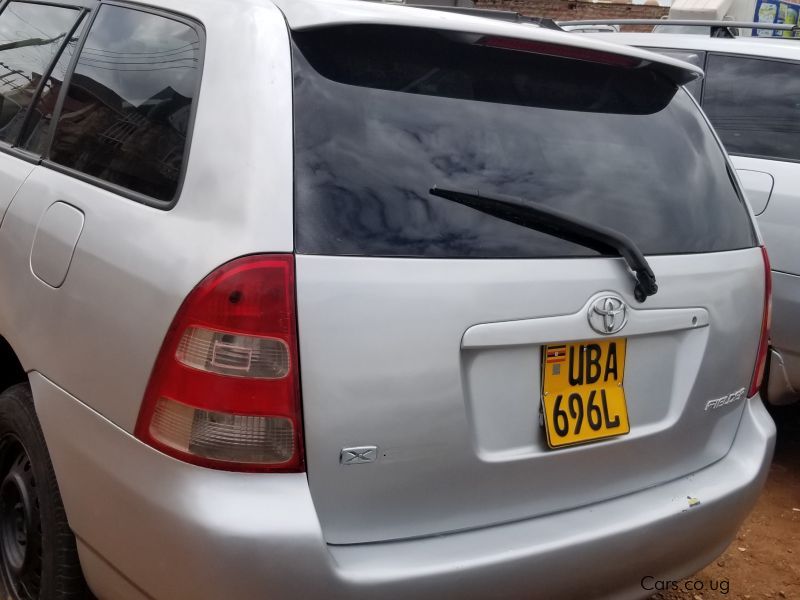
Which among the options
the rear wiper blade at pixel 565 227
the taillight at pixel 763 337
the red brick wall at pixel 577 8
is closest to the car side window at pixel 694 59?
the taillight at pixel 763 337

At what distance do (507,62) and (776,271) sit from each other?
83.8 inches

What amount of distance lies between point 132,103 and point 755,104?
119 inches

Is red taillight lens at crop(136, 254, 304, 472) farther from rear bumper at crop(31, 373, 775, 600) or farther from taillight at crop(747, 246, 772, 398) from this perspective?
taillight at crop(747, 246, 772, 398)

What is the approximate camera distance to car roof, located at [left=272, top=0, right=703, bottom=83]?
71.9 inches

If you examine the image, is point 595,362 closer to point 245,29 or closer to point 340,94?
point 340,94

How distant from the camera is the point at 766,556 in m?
3.26

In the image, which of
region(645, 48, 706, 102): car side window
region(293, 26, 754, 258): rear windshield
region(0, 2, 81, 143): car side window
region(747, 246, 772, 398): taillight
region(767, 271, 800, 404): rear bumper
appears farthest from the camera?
region(645, 48, 706, 102): car side window

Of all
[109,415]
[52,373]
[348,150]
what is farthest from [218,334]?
[52,373]

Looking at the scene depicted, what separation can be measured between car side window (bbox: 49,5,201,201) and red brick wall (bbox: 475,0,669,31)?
12.2m

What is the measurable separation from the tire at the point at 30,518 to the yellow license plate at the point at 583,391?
3.81ft

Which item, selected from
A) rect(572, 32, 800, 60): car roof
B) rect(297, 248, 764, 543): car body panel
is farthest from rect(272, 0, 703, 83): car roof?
rect(572, 32, 800, 60): car roof

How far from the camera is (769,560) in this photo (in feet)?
10.6

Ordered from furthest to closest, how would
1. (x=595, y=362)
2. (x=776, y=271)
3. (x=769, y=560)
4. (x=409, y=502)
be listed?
(x=776, y=271) < (x=769, y=560) < (x=595, y=362) < (x=409, y=502)

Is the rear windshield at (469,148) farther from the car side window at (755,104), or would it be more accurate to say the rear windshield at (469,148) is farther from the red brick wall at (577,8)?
the red brick wall at (577,8)
